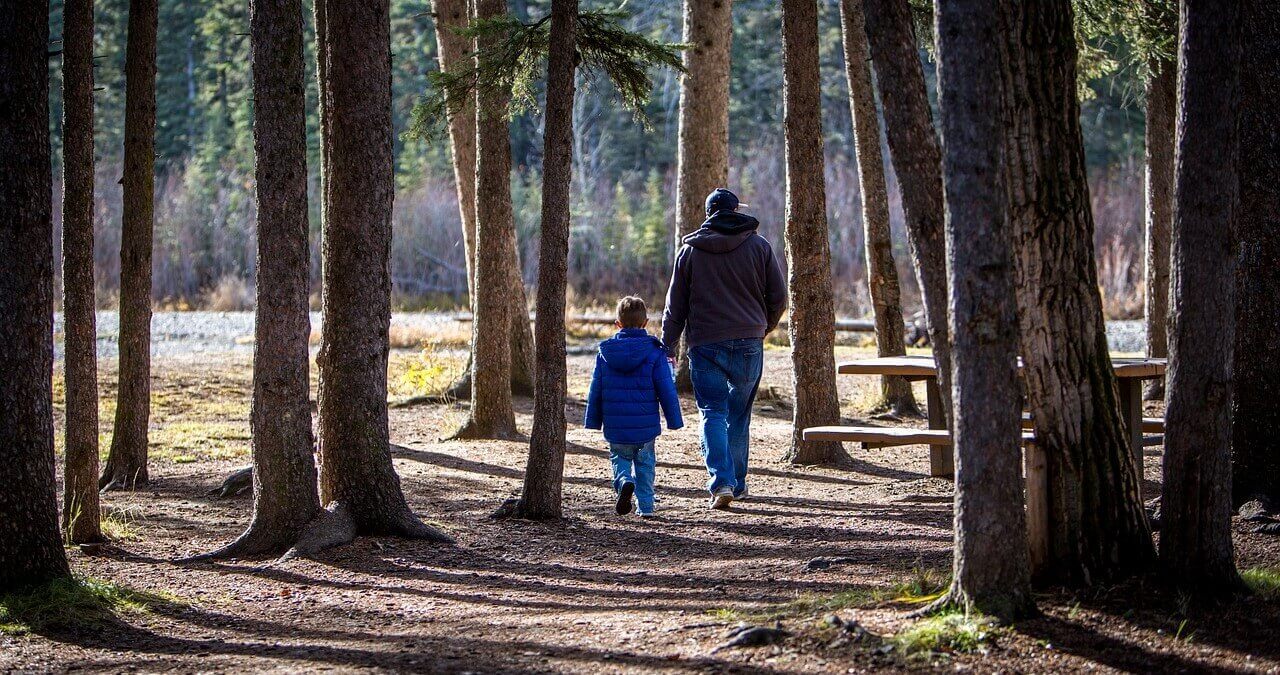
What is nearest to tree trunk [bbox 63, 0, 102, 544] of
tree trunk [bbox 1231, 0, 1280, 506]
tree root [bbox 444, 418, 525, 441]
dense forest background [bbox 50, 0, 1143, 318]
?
tree root [bbox 444, 418, 525, 441]

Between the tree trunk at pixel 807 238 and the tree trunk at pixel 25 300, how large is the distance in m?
5.63

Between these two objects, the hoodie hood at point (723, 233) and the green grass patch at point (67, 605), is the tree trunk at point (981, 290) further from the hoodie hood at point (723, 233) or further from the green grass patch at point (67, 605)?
the green grass patch at point (67, 605)

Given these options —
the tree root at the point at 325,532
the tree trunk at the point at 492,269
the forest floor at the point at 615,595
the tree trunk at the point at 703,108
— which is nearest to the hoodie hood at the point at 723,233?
the forest floor at the point at 615,595

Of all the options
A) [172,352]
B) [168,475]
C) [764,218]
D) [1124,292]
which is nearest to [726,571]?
[168,475]

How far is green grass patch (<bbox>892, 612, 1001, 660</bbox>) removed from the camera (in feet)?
15.7

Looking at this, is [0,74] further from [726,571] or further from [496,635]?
[726,571]

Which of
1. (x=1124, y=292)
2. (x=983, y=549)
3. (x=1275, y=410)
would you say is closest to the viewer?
(x=983, y=549)

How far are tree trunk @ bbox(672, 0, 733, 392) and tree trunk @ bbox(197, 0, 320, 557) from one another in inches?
276

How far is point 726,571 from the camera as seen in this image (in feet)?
22.7

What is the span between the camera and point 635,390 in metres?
8.39

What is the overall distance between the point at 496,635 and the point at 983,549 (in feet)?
7.26

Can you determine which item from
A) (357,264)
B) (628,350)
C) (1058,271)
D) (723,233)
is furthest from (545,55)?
(1058,271)

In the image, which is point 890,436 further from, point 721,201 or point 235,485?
point 235,485

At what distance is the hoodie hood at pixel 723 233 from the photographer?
875 centimetres
